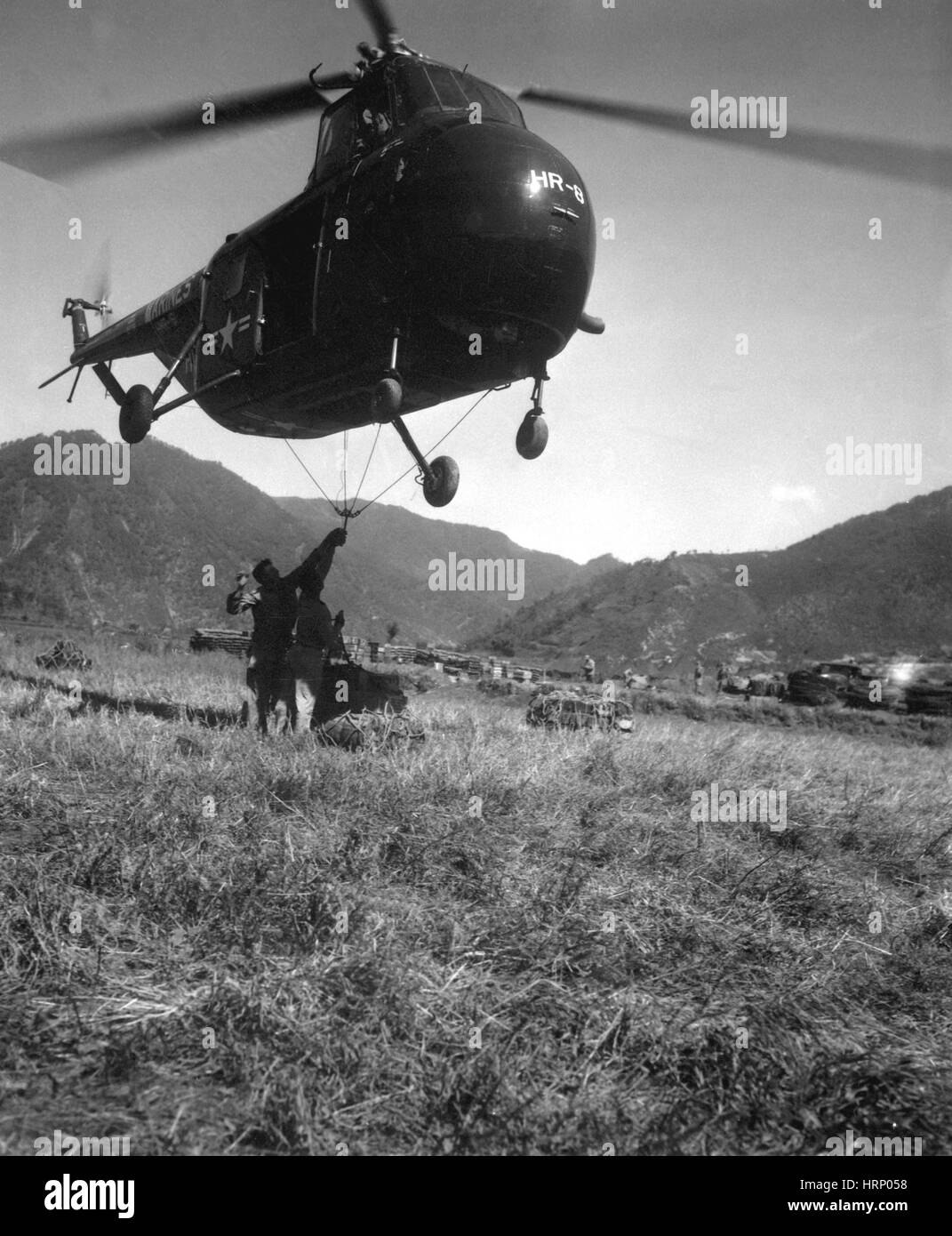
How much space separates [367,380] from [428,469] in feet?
4.26

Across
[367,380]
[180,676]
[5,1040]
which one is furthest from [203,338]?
[5,1040]

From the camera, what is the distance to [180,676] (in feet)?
50.7

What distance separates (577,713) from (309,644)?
4772mm

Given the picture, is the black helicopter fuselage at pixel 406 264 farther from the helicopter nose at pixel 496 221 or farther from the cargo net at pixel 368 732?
the cargo net at pixel 368 732

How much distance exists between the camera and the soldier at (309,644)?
876 cm

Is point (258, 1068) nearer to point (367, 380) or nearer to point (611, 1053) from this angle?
point (611, 1053)

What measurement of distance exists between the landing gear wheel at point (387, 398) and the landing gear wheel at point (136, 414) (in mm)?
5430

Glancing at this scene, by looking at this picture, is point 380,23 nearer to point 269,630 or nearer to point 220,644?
point 269,630

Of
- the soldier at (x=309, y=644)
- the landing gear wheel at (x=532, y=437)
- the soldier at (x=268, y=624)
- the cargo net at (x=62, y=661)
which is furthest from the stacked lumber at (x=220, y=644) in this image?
the landing gear wheel at (x=532, y=437)

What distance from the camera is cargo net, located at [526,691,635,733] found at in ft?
37.2

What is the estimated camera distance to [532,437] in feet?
31.4

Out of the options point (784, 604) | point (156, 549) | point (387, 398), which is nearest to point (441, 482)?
point (387, 398)

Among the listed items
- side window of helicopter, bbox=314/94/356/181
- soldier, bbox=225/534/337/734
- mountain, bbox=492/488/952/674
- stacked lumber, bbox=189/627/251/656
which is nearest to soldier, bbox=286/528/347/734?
soldier, bbox=225/534/337/734

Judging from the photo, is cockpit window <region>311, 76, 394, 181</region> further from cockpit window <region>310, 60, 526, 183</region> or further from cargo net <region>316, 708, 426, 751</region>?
cargo net <region>316, 708, 426, 751</region>
